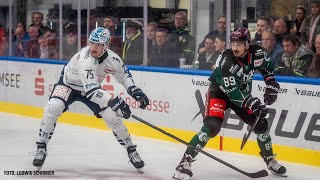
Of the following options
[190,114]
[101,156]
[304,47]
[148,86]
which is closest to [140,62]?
[148,86]

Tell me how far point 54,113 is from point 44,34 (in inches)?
167

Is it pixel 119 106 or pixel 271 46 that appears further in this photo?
pixel 271 46

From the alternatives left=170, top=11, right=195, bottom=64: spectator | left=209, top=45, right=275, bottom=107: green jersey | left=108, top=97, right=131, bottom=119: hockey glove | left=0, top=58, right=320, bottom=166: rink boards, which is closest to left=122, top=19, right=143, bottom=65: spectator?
left=0, top=58, right=320, bottom=166: rink boards

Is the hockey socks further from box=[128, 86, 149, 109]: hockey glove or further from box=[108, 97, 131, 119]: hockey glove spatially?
box=[108, 97, 131, 119]: hockey glove

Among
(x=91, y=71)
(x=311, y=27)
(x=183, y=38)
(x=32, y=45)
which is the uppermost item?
(x=311, y=27)

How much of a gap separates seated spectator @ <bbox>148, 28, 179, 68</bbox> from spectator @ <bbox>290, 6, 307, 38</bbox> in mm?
1692

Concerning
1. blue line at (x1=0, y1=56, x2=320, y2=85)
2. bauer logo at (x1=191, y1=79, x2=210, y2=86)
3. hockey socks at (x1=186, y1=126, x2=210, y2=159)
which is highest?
blue line at (x1=0, y1=56, x2=320, y2=85)

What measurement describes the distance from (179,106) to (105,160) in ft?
4.51

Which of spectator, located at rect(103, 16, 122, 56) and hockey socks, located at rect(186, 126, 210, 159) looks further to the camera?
spectator, located at rect(103, 16, 122, 56)

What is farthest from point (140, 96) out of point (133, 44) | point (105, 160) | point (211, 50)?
point (133, 44)

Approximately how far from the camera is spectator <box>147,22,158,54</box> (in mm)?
8488

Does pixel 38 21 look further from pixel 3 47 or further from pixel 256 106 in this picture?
pixel 256 106

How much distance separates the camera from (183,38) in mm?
8102

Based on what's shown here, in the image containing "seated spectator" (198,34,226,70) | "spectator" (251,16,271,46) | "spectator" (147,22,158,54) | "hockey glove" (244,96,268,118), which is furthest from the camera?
"spectator" (147,22,158,54)
